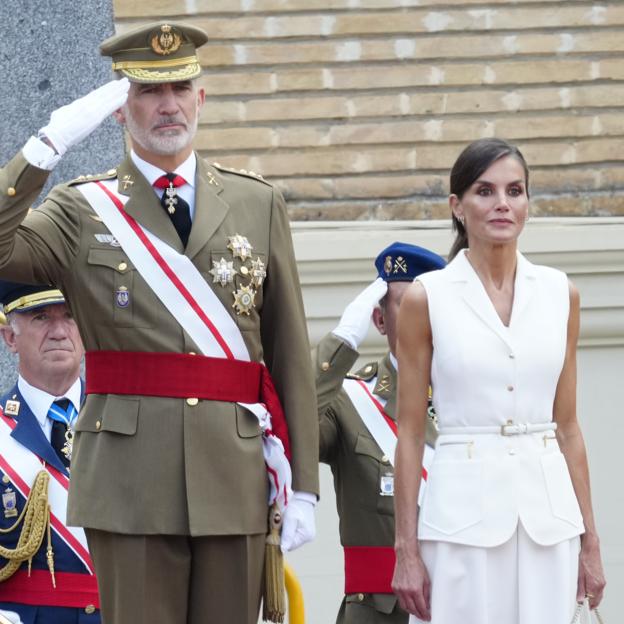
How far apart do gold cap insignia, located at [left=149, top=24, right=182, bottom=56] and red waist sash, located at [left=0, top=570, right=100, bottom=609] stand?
148 cm

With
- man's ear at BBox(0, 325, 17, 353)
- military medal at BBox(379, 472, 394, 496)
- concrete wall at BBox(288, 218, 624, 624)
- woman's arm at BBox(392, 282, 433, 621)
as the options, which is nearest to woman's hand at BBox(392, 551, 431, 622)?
woman's arm at BBox(392, 282, 433, 621)

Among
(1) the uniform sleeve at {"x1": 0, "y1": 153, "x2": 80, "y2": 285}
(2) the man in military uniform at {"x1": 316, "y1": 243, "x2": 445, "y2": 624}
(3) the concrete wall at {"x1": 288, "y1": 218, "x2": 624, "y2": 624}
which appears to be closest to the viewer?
(1) the uniform sleeve at {"x1": 0, "y1": 153, "x2": 80, "y2": 285}

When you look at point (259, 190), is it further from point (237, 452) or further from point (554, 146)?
point (554, 146)

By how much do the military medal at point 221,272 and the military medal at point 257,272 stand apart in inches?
2.4

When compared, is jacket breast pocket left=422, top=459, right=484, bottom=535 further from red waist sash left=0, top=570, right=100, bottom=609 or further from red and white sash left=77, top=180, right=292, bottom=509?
red waist sash left=0, top=570, right=100, bottom=609

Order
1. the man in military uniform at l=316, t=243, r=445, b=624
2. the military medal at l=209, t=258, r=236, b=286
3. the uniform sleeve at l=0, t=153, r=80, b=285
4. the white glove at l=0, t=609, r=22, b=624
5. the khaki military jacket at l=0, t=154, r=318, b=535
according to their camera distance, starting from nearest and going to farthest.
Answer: the uniform sleeve at l=0, t=153, r=80, b=285, the khaki military jacket at l=0, t=154, r=318, b=535, the military medal at l=209, t=258, r=236, b=286, the white glove at l=0, t=609, r=22, b=624, the man in military uniform at l=316, t=243, r=445, b=624

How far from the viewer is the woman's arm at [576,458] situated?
432 centimetres

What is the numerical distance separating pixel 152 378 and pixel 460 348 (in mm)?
714

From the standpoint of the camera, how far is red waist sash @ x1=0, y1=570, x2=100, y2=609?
5.04 m

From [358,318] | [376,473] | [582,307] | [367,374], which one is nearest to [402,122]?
[582,307]

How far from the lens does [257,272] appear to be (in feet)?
14.6

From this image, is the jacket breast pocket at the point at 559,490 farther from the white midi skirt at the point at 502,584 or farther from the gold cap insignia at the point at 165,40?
the gold cap insignia at the point at 165,40

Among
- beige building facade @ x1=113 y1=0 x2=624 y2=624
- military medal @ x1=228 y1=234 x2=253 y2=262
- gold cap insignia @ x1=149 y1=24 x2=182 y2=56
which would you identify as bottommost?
military medal @ x1=228 y1=234 x2=253 y2=262

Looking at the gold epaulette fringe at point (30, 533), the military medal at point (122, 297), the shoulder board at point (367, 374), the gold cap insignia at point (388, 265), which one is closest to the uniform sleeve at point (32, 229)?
the military medal at point (122, 297)
